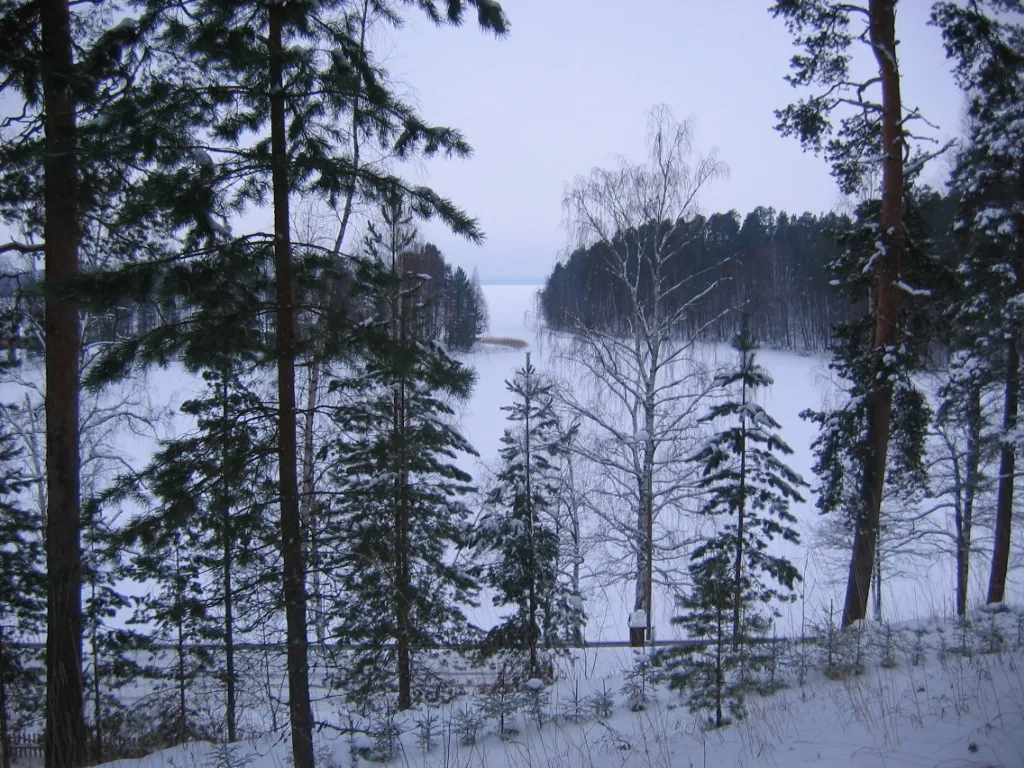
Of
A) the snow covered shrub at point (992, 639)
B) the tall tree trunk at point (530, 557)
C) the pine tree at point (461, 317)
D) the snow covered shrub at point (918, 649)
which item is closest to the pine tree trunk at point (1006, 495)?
the snow covered shrub at point (992, 639)

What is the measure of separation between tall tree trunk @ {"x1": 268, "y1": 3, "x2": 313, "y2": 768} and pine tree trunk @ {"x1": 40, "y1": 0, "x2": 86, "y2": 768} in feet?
8.61

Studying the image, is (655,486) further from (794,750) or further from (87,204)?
(87,204)

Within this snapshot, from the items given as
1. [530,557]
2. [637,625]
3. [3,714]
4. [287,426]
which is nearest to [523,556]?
[530,557]

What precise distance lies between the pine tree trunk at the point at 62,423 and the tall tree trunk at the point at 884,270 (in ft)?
30.5

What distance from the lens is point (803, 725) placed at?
A: 14.4ft

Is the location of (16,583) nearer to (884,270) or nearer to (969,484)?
(884,270)

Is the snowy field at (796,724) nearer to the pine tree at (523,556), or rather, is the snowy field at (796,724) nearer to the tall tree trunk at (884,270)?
the pine tree at (523,556)

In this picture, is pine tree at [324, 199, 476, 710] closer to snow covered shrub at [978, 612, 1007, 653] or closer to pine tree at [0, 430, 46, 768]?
pine tree at [0, 430, 46, 768]

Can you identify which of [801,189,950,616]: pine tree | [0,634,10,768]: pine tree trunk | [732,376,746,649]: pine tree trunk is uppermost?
[801,189,950,616]: pine tree

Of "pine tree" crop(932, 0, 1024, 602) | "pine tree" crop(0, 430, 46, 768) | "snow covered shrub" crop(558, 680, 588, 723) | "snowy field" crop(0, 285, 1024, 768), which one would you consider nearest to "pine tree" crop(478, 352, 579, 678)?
"snowy field" crop(0, 285, 1024, 768)

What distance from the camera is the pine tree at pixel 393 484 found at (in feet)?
15.9

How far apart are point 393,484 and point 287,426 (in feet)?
12.1

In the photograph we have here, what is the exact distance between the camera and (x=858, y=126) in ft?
27.8

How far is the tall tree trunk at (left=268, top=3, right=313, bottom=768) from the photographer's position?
4.61 metres
